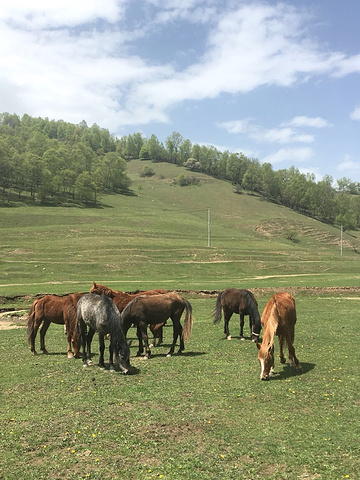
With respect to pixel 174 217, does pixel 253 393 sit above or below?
below

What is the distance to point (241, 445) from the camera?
22.5ft

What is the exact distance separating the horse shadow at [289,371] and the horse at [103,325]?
481 centimetres

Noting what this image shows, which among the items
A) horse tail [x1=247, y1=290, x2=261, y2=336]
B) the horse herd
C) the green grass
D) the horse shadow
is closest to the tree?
the horse herd

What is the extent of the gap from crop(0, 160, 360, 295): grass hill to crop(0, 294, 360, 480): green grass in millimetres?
23580

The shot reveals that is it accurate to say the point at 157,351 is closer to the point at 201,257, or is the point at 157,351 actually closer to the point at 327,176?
the point at 201,257

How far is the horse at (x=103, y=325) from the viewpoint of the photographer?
11406mm

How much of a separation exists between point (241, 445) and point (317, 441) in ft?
5.12

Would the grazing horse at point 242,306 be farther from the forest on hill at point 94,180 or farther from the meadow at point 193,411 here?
the forest on hill at point 94,180

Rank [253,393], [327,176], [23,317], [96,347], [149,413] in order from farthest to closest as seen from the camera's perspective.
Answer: [327,176] < [23,317] < [96,347] < [253,393] < [149,413]

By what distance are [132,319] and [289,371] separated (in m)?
5.83

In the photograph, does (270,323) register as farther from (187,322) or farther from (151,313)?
(151,313)

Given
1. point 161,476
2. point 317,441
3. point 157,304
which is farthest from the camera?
point 157,304

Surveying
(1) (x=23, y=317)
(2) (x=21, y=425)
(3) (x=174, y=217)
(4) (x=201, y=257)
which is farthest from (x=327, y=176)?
(2) (x=21, y=425)

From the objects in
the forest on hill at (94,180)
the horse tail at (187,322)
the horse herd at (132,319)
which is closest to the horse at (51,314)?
the horse herd at (132,319)
